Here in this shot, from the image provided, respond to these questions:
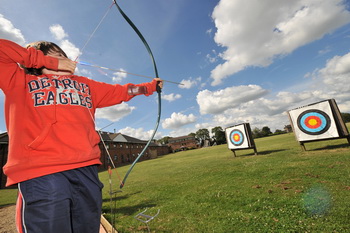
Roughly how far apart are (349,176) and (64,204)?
5.12 metres

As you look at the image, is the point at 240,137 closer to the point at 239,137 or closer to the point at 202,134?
the point at 239,137

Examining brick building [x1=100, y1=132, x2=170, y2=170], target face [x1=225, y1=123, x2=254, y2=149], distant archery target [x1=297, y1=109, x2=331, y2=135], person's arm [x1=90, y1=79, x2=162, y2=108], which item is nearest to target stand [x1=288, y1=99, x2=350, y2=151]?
distant archery target [x1=297, y1=109, x2=331, y2=135]

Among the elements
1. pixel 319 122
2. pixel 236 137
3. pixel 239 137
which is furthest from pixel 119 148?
pixel 319 122

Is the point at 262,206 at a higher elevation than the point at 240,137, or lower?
lower

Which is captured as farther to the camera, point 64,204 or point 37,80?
point 37,80

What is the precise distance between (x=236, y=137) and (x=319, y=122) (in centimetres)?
419

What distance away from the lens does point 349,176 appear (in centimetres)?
374

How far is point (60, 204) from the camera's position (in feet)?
3.61

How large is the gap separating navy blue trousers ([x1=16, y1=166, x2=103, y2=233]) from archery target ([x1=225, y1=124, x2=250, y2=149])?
32.4 feet

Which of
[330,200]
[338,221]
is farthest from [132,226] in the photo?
[330,200]

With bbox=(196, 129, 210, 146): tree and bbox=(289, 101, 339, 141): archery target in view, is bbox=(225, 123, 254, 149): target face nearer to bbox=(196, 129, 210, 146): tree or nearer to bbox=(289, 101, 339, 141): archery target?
bbox=(289, 101, 339, 141): archery target

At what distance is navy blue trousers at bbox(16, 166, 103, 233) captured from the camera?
41.2 inches

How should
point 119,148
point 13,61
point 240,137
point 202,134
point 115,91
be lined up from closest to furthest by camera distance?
point 13,61, point 115,91, point 240,137, point 119,148, point 202,134

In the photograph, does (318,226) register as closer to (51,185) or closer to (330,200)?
(330,200)
